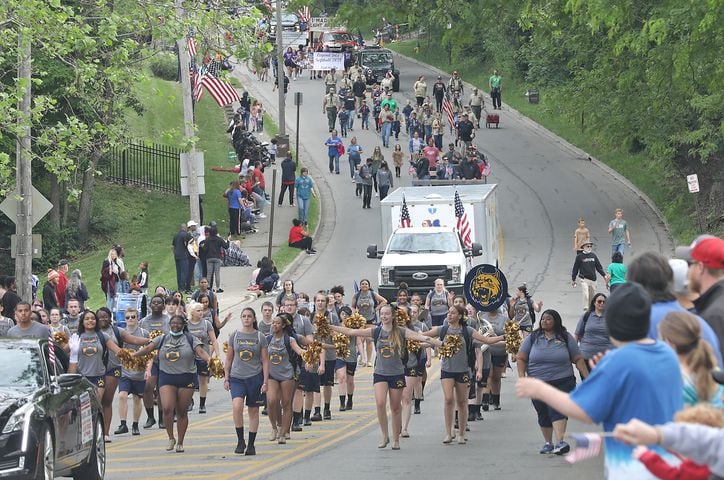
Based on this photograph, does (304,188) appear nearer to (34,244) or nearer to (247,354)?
(34,244)

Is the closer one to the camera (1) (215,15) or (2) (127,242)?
(1) (215,15)

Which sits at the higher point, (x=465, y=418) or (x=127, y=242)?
(x=127, y=242)

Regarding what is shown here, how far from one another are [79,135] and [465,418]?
7.86m

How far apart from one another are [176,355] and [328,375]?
3.36 meters

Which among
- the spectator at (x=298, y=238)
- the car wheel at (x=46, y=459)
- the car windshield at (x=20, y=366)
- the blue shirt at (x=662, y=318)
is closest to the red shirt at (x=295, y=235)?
the spectator at (x=298, y=238)

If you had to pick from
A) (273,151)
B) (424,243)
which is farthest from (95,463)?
(273,151)

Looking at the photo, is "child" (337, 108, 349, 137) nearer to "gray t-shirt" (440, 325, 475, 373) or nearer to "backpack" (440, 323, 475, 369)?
"backpack" (440, 323, 475, 369)

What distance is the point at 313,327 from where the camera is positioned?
745 inches

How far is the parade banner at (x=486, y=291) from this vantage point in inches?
792

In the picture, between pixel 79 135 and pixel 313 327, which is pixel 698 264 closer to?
pixel 313 327

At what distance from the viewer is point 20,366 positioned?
13914 millimetres

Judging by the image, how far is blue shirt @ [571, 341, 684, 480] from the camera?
22.6ft

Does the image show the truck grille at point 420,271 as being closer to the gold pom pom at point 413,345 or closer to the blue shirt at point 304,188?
the blue shirt at point 304,188

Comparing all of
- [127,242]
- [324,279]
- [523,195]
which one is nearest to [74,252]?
[127,242]
